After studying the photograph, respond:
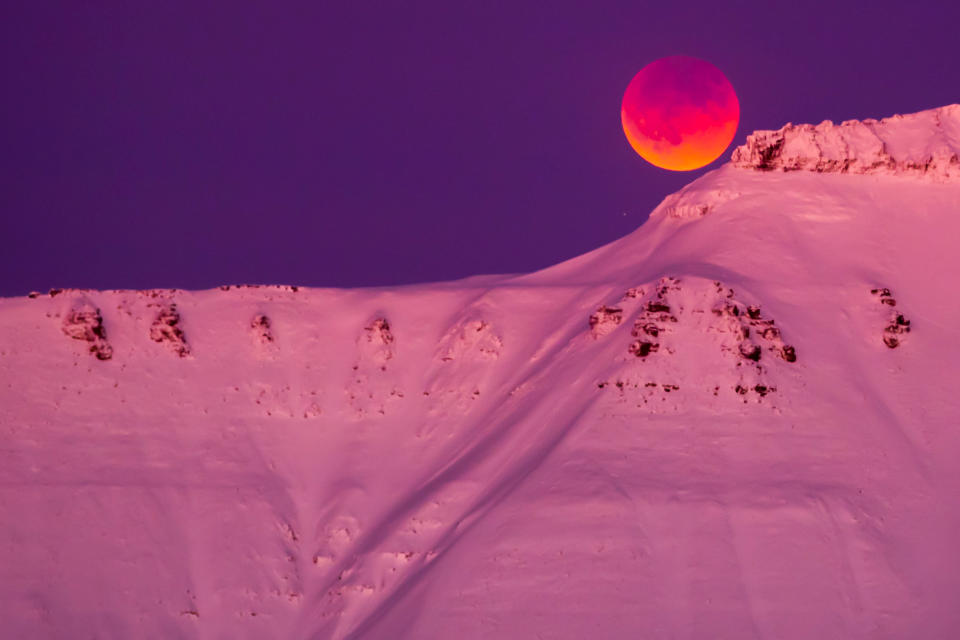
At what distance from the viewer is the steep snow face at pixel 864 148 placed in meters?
106

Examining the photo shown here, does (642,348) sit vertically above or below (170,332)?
below

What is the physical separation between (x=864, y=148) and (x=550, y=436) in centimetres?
3434

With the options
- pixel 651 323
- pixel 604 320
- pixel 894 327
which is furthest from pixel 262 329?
pixel 894 327

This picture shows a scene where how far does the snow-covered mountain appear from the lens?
75938 millimetres

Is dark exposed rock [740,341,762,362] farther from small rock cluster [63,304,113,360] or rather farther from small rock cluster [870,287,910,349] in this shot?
small rock cluster [63,304,113,360]

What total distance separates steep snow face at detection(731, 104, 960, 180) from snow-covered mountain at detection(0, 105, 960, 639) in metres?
0.18

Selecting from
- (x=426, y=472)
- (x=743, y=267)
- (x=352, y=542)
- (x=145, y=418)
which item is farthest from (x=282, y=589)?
(x=743, y=267)

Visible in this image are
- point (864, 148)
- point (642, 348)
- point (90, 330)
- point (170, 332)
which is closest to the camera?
point (642, 348)

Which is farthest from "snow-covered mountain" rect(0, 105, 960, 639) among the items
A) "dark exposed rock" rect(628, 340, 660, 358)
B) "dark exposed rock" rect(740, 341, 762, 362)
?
"dark exposed rock" rect(740, 341, 762, 362)

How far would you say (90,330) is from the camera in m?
101

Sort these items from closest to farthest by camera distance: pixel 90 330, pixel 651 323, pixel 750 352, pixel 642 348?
pixel 750 352, pixel 642 348, pixel 651 323, pixel 90 330

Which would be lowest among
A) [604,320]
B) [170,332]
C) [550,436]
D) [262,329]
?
[550,436]

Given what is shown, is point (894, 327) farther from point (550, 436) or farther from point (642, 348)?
point (550, 436)

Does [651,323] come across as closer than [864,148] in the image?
Yes
